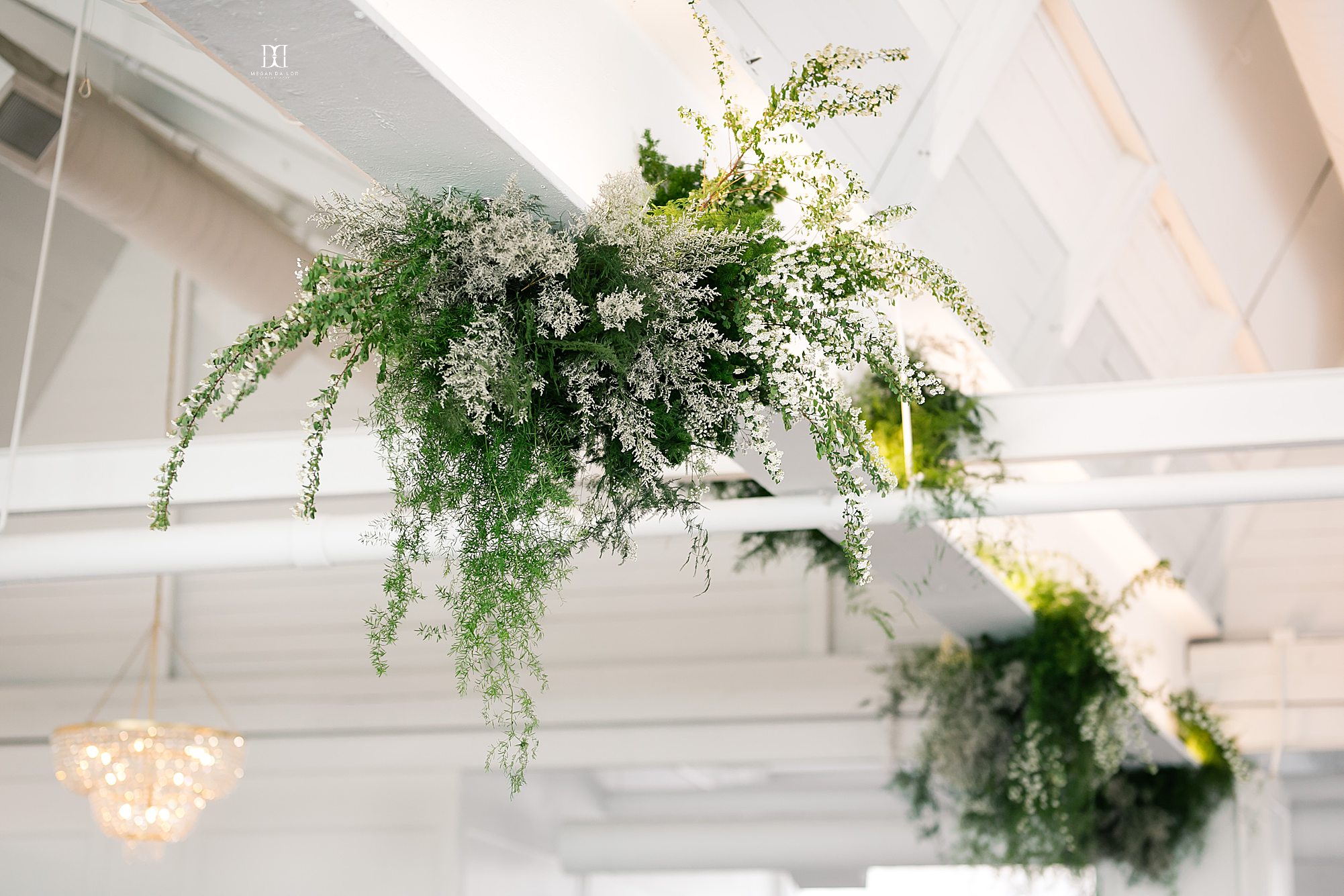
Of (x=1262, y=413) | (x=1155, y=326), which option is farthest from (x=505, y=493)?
(x=1155, y=326)

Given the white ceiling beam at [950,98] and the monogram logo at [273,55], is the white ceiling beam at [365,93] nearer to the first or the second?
the monogram logo at [273,55]

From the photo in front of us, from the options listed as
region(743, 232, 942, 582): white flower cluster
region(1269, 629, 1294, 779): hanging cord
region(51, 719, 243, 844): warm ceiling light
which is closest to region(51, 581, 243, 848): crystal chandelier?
region(51, 719, 243, 844): warm ceiling light

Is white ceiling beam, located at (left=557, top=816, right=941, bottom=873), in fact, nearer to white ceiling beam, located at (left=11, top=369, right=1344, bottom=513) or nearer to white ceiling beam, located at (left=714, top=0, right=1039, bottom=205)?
white ceiling beam, located at (left=11, top=369, right=1344, bottom=513)

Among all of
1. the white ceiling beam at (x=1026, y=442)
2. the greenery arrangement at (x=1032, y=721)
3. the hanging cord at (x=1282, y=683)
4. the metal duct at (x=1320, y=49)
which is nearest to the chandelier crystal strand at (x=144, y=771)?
the white ceiling beam at (x=1026, y=442)

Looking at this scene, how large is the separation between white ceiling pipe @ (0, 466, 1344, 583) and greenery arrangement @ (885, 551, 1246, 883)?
1140 millimetres

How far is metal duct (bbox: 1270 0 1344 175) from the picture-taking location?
12.5ft

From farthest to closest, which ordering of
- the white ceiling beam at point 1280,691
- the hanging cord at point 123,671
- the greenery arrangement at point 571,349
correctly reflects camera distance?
the hanging cord at point 123,671 < the white ceiling beam at point 1280,691 < the greenery arrangement at point 571,349

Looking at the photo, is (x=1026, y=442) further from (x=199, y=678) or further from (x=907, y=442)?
(x=199, y=678)

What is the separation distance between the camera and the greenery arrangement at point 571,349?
2.32 m

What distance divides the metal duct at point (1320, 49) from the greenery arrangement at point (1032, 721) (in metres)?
1.67

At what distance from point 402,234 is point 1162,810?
6005 millimetres

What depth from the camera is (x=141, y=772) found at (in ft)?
19.2

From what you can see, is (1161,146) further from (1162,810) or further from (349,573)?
(349,573)

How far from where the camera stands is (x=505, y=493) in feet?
7.82
